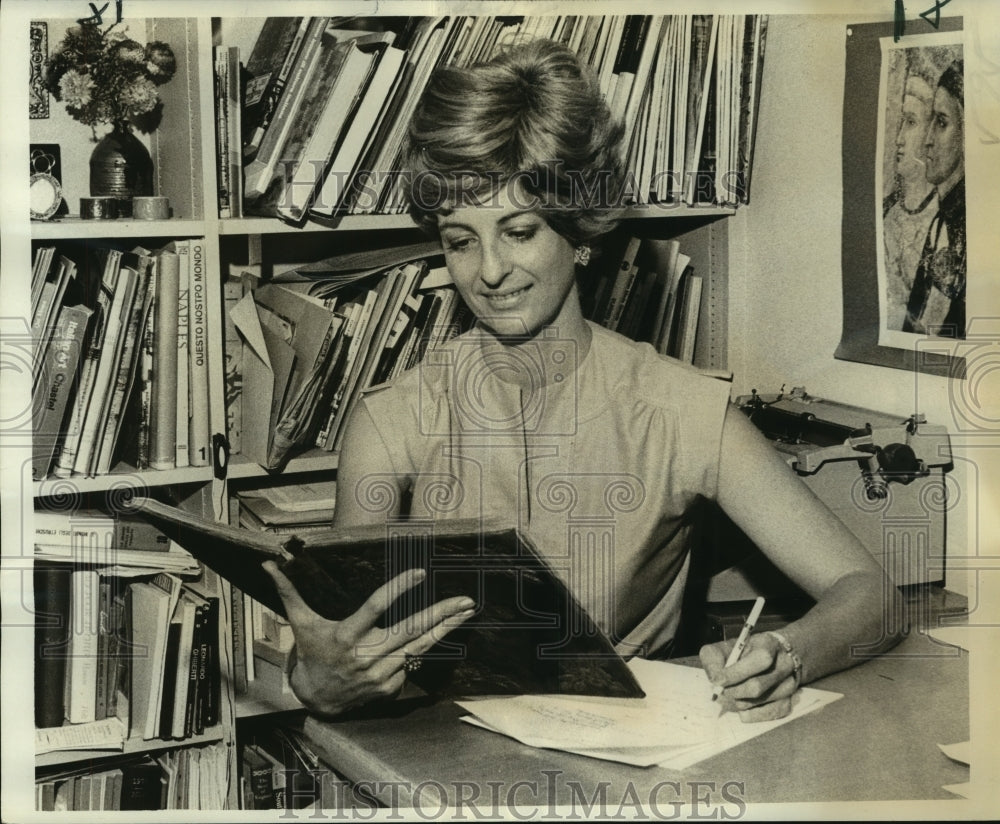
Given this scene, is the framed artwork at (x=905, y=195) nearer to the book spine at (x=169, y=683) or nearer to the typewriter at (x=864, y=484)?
the typewriter at (x=864, y=484)

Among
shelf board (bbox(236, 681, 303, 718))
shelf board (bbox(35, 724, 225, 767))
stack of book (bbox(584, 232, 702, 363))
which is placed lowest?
shelf board (bbox(35, 724, 225, 767))

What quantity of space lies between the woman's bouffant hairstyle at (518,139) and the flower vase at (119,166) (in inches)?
16.1

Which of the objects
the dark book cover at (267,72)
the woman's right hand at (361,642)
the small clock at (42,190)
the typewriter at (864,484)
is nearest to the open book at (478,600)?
the woman's right hand at (361,642)

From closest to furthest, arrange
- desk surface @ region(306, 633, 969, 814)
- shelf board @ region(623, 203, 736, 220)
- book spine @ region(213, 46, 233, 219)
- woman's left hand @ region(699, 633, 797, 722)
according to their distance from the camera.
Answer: desk surface @ region(306, 633, 969, 814), woman's left hand @ region(699, 633, 797, 722), book spine @ region(213, 46, 233, 219), shelf board @ region(623, 203, 736, 220)

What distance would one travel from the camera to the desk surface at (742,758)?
1.28 m

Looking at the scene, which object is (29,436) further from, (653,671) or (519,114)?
(653,671)

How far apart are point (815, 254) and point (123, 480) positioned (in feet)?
3.75

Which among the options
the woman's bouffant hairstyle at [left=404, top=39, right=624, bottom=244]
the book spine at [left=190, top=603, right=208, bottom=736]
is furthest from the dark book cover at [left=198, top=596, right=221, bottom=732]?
the woman's bouffant hairstyle at [left=404, top=39, right=624, bottom=244]

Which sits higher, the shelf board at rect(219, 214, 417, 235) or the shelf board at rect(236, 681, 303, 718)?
the shelf board at rect(219, 214, 417, 235)

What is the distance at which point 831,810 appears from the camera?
157 centimetres

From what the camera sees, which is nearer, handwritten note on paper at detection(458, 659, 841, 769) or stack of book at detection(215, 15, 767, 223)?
handwritten note on paper at detection(458, 659, 841, 769)

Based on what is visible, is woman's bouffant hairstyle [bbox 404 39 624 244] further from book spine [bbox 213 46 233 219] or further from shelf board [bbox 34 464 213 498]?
shelf board [bbox 34 464 213 498]

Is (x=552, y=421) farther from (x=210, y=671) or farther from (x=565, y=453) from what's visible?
(x=210, y=671)

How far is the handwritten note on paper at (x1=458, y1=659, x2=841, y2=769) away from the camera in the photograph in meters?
1.36
